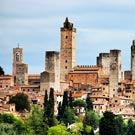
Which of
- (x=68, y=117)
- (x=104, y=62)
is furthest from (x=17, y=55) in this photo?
(x=68, y=117)

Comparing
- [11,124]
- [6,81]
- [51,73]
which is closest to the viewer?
[11,124]

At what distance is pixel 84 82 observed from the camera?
94.5 meters

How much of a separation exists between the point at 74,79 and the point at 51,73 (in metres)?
2.91

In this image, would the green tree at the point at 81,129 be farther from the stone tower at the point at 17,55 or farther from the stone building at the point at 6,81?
the stone tower at the point at 17,55

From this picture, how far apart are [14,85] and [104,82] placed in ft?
25.6

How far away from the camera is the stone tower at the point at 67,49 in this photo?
95875 mm

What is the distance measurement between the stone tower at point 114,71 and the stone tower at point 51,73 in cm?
456

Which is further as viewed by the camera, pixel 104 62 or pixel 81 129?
pixel 104 62

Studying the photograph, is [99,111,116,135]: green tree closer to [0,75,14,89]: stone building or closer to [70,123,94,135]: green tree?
[70,123,94,135]: green tree

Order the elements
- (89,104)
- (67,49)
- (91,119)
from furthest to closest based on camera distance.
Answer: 1. (67,49)
2. (89,104)
3. (91,119)

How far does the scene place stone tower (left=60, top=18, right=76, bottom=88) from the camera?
95.9 m

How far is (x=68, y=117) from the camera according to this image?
7456 centimetres

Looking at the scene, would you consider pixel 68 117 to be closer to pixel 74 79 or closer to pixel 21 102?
pixel 21 102

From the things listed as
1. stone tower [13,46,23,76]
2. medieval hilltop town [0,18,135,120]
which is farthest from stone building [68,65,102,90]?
stone tower [13,46,23,76]
